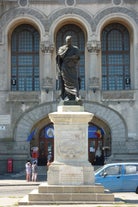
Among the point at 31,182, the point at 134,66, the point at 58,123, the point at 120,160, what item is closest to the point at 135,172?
the point at 58,123

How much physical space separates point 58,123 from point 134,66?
22.5 metres

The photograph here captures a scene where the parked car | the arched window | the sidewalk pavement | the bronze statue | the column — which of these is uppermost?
the arched window

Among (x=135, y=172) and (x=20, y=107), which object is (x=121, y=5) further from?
(x=135, y=172)

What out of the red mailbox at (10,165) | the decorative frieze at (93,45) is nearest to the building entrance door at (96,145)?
the decorative frieze at (93,45)

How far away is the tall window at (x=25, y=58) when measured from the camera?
39906mm

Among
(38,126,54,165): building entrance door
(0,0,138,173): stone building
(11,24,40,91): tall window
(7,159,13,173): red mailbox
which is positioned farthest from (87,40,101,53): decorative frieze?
(7,159,13,173): red mailbox

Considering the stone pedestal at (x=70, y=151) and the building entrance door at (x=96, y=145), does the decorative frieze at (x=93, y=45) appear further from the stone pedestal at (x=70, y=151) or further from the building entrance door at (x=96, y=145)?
the stone pedestal at (x=70, y=151)

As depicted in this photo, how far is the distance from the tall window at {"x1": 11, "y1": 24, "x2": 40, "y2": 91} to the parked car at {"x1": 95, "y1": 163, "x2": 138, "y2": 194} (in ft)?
59.7

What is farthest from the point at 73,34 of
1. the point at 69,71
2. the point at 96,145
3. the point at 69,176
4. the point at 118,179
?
the point at 69,176

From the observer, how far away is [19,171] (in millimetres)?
38219

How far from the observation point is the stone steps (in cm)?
1639

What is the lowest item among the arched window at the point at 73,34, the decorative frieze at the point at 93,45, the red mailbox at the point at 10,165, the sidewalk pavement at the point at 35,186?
the sidewalk pavement at the point at 35,186

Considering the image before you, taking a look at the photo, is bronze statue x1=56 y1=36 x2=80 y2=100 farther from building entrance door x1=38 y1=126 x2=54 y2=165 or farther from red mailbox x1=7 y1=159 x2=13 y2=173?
building entrance door x1=38 y1=126 x2=54 y2=165

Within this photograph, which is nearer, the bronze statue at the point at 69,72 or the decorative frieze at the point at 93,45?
the bronze statue at the point at 69,72
